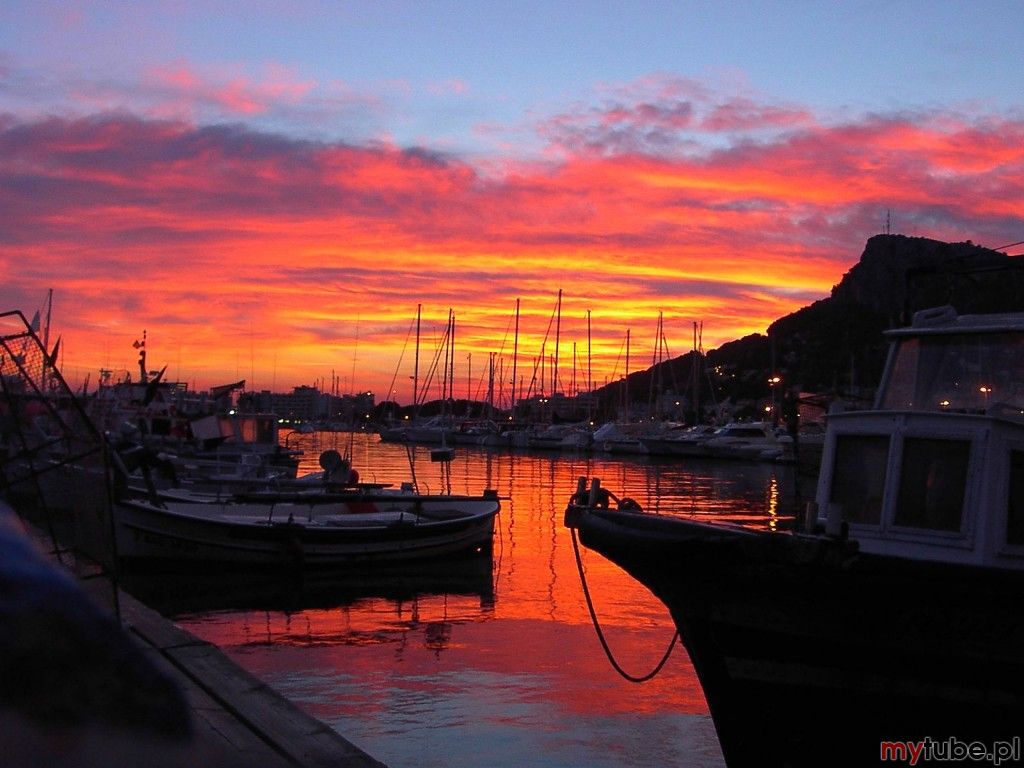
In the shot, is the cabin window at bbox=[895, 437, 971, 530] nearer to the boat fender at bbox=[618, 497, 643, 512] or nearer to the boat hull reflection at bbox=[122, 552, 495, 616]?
the boat fender at bbox=[618, 497, 643, 512]

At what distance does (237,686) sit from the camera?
7711 mm

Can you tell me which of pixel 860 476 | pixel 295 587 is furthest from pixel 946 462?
pixel 295 587


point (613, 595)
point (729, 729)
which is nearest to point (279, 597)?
point (613, 595)

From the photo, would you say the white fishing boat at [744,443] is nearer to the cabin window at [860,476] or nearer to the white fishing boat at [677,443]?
the white fishing boat at [677,443]

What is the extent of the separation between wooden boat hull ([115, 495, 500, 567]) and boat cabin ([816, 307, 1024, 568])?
561 inches

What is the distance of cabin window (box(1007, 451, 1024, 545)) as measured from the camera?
845cm

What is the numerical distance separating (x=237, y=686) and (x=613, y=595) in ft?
45.2

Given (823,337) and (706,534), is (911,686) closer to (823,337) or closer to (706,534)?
(706,534)

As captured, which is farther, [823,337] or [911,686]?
[823,337]

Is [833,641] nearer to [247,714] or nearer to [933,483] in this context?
[933,483]

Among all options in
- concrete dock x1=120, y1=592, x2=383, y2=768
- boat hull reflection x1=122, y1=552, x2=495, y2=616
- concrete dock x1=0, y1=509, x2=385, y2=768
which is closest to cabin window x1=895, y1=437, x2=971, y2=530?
concrete dock x1=120, y1=592, x2=383, y2=768

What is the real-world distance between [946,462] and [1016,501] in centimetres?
58

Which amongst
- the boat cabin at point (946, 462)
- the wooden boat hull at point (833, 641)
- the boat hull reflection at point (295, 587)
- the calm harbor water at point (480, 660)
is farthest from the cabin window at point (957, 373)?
the boat hull reflection at point (295, 587)

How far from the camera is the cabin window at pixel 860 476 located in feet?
29.4
